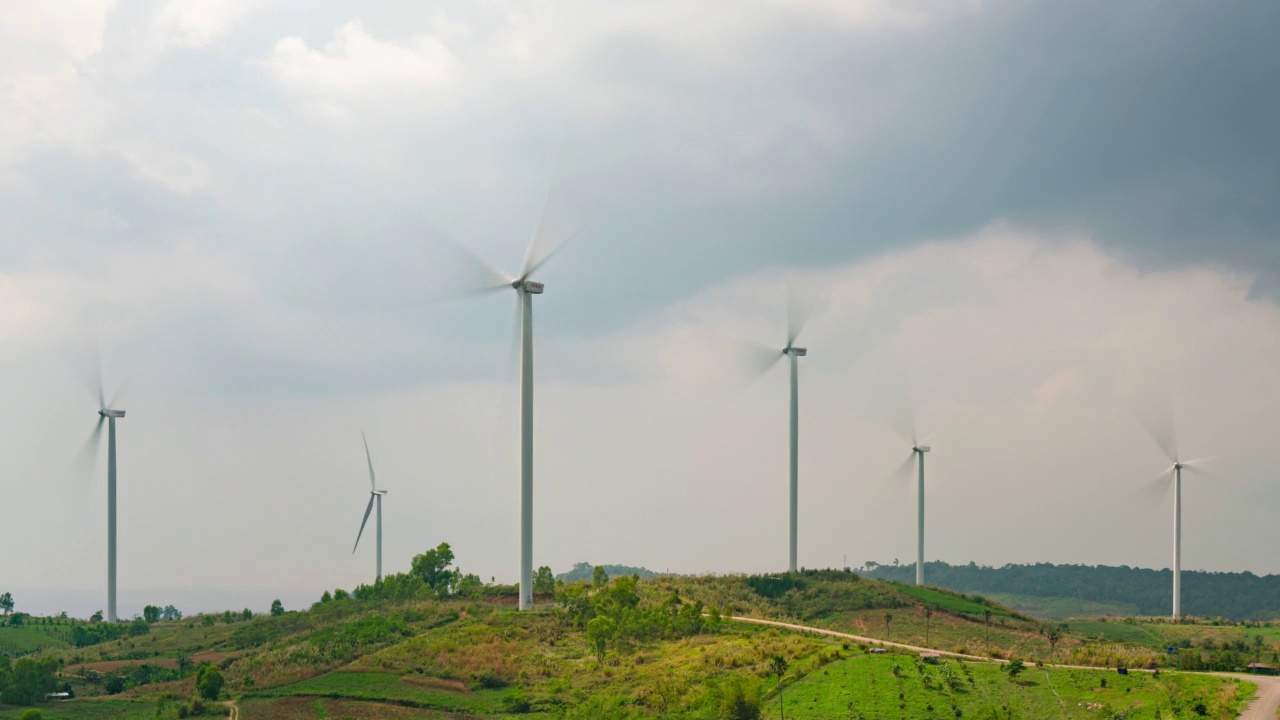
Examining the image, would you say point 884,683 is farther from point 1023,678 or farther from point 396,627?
point 396,627

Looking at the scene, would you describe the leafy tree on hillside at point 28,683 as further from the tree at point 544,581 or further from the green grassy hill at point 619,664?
the tree at point 544,581

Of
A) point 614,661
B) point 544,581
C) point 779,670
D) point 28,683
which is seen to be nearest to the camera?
point 779,670

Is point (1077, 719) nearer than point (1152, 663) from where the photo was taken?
Yes

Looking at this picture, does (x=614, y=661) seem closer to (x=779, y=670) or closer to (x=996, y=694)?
(x=779, y=670)

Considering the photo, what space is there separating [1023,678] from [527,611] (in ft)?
150

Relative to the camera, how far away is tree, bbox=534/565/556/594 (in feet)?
363

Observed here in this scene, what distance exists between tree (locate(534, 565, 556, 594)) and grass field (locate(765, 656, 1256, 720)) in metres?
47.7

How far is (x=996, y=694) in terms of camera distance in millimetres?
60406

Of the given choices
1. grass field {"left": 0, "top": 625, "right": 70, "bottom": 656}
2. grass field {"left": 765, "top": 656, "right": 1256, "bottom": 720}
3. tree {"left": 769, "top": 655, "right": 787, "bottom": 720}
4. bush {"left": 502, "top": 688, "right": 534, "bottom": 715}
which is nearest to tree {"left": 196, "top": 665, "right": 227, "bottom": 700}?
bush {"left": 502, "top": 688, "right": 534, "bottom": 715}

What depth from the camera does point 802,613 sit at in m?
106

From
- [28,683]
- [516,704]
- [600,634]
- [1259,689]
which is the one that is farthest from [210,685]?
[1259,689]

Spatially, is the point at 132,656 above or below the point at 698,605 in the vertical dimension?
below

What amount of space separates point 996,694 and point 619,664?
2823 cm

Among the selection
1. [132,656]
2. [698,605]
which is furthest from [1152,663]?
[132,656]
